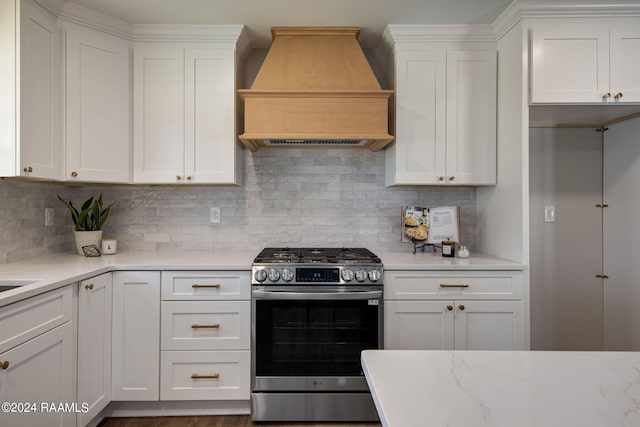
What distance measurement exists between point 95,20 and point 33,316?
185 cm

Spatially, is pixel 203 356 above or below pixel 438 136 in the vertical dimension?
below

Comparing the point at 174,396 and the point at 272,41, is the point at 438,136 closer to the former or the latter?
the point at 272,41

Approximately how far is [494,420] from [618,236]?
2643mm

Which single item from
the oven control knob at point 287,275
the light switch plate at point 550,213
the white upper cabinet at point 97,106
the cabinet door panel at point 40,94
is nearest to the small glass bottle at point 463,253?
the light switch plate at point 550,213

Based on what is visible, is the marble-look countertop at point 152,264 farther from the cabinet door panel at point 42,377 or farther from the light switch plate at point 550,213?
the light switch plate at point 550,213

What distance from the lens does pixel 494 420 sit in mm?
601

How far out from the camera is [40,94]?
1.99 m

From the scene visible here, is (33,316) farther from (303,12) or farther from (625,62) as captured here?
(625,62)

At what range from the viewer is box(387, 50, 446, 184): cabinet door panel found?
7.94 feet

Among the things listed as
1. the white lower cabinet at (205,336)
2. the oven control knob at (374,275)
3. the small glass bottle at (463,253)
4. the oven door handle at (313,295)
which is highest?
the small glass bottle at (463,253)

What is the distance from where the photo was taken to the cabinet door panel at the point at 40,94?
187 centimetres

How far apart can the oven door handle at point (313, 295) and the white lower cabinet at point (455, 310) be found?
175 millimetres

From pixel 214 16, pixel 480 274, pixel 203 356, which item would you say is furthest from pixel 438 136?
pixel 203 356

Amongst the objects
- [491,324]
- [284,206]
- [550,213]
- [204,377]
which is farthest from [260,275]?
[550,213]
